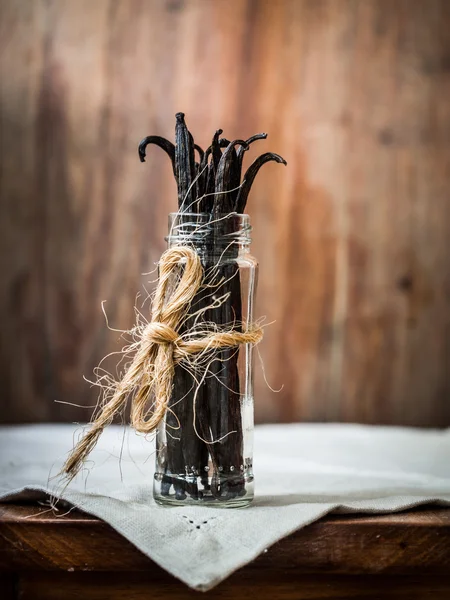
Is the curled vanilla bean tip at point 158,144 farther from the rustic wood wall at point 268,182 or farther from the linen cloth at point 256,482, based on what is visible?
the rustic wood wall at point 268,182

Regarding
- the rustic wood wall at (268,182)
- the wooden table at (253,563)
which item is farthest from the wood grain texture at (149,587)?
the rustic wood wall at (268,182)

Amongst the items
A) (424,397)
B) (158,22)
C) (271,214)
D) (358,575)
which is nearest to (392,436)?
(424,397)

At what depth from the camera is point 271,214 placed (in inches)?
50.1

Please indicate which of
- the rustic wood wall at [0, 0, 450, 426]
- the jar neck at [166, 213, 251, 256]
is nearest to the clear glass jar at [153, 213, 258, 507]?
the jar neck at [166, 213, 251, 256]

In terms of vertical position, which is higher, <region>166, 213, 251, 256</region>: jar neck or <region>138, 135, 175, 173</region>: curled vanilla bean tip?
<region>138, 135, 175, 173</region>: curled vanilla bean tip

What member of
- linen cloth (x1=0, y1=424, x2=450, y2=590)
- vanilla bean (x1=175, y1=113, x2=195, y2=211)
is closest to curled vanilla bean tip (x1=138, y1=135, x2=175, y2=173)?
vanilla bean (x1=175, y1=113, x2=195, y2=211)

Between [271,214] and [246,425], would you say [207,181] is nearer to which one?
[246,425]

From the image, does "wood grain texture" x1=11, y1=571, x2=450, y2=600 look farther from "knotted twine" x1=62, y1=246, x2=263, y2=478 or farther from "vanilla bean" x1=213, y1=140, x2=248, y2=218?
"vanilla bean" x1=213, y1=140, x2=248, y2=218

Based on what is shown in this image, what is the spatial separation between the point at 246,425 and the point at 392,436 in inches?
21.0

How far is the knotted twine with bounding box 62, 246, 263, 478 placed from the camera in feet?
2.04

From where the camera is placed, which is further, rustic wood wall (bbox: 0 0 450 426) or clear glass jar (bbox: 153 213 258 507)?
rustic wood wall (bbox: 0 0 450 426)

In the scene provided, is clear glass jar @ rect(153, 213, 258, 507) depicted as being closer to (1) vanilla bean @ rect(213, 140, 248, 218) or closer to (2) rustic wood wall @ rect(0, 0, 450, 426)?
(1) vanilla bean @ rect(213, 140, 248, 218)

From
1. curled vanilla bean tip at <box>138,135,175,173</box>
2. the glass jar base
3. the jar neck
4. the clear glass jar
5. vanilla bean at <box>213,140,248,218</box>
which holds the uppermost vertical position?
curled vanilla bean tip at <box>138,135,175,173</box>

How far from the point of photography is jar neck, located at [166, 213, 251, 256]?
2.10 ft
